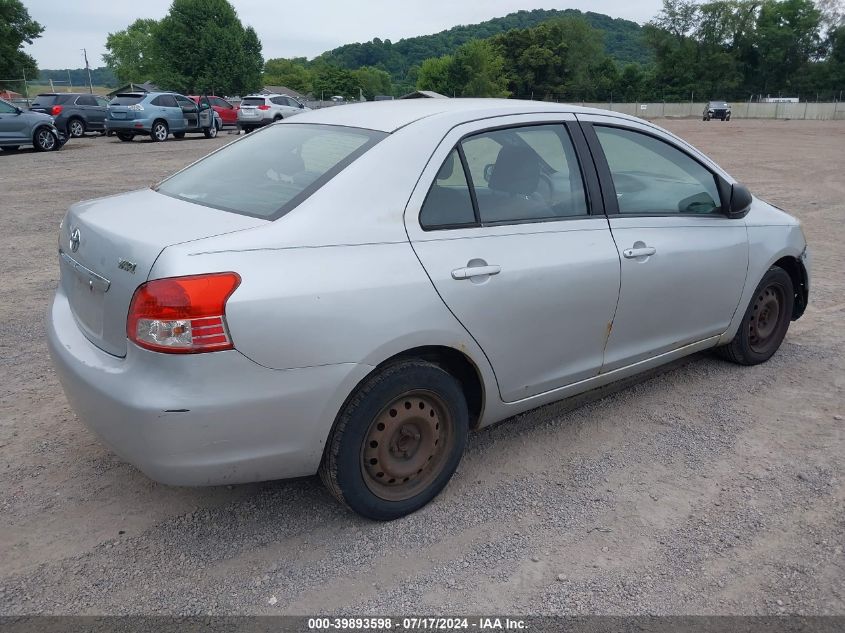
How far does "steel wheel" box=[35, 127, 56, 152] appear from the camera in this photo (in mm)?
20016

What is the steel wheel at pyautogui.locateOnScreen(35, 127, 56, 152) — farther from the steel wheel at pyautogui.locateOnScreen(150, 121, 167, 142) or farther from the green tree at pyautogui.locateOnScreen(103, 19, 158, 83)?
the green tree at pyautogui.locateOnScreen(103, 19, 158, 83)

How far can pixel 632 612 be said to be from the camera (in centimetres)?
257

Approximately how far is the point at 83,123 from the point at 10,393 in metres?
24.4

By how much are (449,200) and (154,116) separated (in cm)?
2384

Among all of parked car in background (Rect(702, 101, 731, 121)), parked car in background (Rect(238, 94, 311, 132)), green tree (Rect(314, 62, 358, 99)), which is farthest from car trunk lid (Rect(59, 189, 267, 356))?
green tree (Rect(314, 62, 358, 99))

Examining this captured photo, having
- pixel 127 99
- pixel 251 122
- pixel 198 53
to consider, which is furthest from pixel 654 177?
pixel 198 53

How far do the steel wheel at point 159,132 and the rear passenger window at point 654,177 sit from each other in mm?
23316

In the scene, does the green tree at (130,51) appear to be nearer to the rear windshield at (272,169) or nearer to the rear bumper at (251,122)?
the rear bumper at (251,122)

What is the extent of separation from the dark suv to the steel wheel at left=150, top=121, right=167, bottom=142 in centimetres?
281

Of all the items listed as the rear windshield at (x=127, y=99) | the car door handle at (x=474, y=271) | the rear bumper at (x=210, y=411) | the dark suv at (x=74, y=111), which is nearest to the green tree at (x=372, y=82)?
the dark suv at (x=74, y=111)

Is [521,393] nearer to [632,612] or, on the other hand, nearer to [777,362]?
[632,612]

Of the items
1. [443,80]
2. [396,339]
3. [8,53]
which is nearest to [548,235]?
[396,339]

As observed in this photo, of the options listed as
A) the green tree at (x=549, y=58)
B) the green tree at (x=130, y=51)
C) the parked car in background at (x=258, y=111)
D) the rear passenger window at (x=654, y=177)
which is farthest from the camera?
the green tree at (x=130, y=51)

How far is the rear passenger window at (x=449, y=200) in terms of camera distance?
3012 mm
